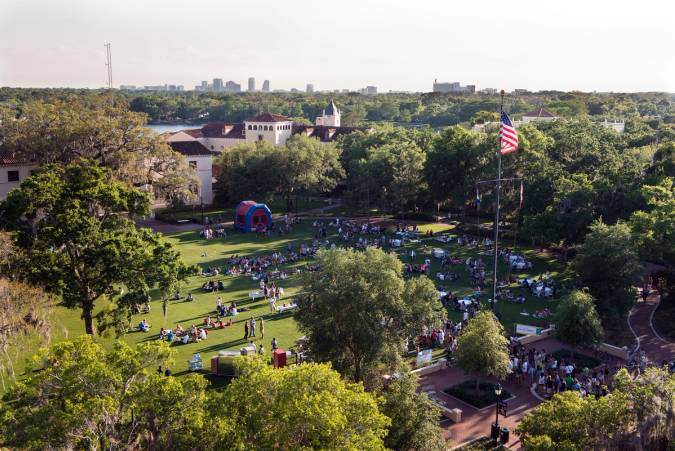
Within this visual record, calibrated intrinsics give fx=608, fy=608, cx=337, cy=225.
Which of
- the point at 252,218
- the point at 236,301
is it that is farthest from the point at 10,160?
the point at 236,301

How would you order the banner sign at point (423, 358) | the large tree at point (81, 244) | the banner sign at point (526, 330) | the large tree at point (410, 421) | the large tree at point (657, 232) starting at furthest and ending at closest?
the large tree at point (657, 232) → the banner sign at point (526, 330) → the banner sign at point (423, 358) → the large tree at point (81, 244) → the large tree at point (410, 421)

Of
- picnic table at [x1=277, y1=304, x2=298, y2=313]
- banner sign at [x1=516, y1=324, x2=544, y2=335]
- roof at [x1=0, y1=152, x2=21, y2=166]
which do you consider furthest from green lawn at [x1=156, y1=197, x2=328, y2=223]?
banner sign at [x1=516, y1=324, x2=544, y2=335]

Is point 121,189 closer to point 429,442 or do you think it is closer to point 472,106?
point 429,442

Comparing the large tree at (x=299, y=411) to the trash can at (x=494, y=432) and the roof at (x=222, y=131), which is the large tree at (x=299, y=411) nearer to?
the trash can at (x=494, y=432)

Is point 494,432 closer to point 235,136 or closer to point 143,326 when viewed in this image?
point 143,326

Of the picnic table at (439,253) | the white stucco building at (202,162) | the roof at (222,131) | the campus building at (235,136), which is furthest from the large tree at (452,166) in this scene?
the roof at (222,131)

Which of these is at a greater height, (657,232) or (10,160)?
(10,160)
